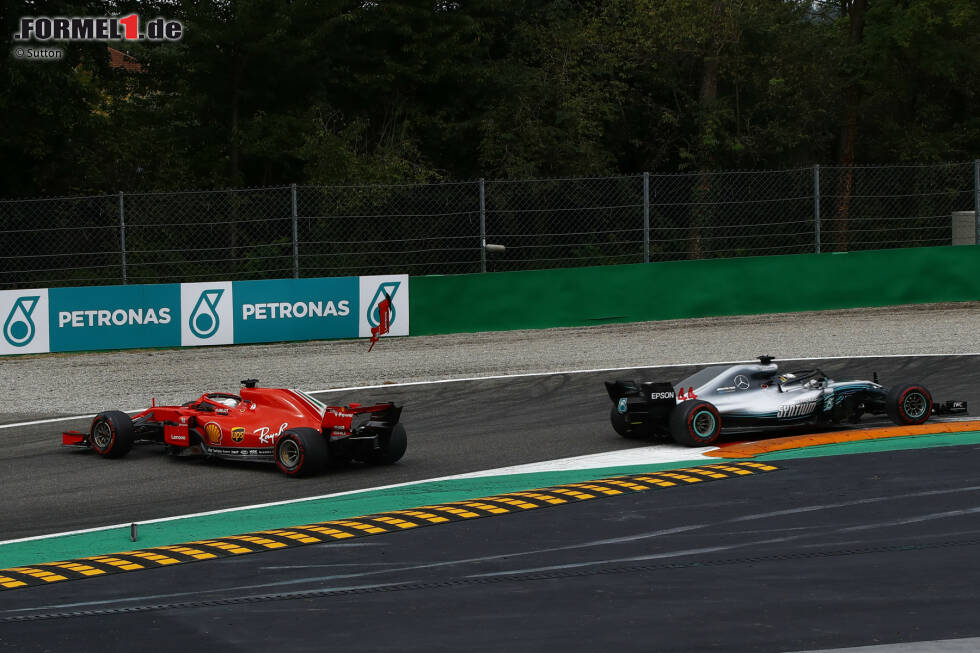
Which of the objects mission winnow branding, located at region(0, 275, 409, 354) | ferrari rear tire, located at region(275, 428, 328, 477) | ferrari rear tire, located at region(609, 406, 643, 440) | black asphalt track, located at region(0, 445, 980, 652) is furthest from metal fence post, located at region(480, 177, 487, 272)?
black asphalt track, located at region(0, 445, 980, 652)

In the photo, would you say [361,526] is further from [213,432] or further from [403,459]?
[213,432]

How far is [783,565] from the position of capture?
364 inches

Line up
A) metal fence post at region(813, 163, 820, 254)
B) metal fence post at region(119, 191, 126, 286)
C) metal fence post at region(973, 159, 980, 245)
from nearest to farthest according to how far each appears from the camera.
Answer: metal fence post at region(119, 191, 126, 286), metal fence post at region(813, 163, 820, 254), metal fence post at region(973, 159, 980, 245)

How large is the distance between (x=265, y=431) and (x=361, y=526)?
2.69 meters

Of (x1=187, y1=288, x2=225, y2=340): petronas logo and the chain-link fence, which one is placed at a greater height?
the chain-link fence

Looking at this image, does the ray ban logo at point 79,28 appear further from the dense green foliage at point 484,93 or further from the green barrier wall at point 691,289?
the green barrier wall at point 691,289

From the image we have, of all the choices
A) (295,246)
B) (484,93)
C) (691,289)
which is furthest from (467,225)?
(484,93)

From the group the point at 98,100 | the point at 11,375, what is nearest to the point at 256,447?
the point at 11,375

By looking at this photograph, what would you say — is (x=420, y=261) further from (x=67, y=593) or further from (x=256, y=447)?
(x=67, y=593)

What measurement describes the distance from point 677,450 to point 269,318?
33.9 ft

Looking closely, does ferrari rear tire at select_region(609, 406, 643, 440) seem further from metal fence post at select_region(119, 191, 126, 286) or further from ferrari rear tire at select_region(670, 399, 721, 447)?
metal fence post at select_region(119, 191, 126, 286)

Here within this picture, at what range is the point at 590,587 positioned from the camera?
8.77m

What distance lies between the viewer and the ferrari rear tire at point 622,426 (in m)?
14.2

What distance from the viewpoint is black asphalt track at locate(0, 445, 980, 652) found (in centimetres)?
772
